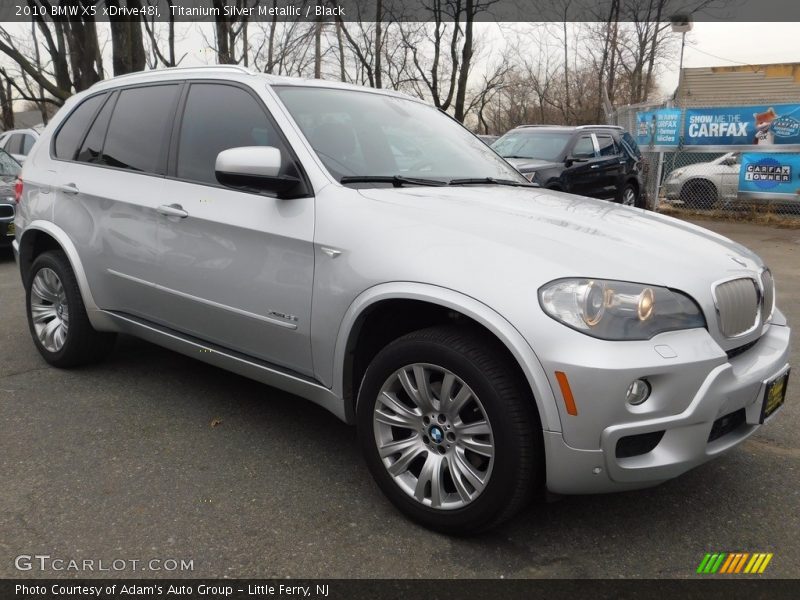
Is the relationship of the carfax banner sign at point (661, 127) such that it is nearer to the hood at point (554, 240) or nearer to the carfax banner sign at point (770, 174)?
the carfax banner sign at point (770, 174)

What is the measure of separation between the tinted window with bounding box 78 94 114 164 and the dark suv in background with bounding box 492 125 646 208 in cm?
665

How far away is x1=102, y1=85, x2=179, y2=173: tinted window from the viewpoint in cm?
376

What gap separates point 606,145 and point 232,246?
9.63 meters

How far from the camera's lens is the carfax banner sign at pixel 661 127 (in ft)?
43.5

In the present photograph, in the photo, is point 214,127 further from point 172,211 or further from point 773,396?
point 773,396

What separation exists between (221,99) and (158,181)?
55cm

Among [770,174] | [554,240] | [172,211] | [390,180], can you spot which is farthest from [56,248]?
[770,174]

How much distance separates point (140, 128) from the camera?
12.8ft

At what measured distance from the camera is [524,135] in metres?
11.2

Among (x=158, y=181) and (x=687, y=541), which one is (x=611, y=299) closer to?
(x=687, y=541)

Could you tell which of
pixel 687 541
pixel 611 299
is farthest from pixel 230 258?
pixel 687 541

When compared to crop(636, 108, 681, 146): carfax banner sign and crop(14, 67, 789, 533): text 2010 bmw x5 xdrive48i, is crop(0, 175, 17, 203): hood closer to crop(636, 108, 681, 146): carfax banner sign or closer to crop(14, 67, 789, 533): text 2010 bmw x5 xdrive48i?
crop(14, 67, 789, 533): text 2010 bmw x5 xdrive48i

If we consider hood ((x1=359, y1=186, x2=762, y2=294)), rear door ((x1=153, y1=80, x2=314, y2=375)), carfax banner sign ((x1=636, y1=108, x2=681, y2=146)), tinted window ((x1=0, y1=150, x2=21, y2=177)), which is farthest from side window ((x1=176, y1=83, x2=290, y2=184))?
carfax banner sign ((x1=636, y1=108, x2=681, y2=146))

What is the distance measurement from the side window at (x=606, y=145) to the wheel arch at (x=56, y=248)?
29.5 ft
